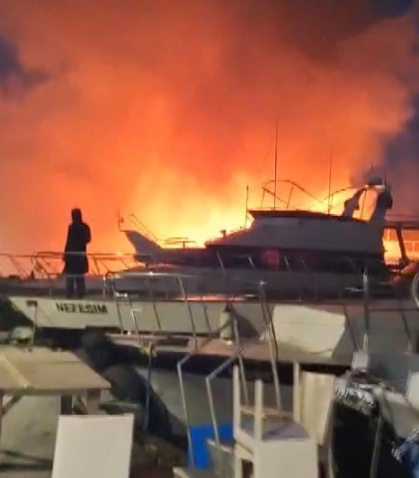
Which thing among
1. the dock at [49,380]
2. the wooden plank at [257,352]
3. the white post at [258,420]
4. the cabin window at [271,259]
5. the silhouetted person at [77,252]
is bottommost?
the white post at [258,420]

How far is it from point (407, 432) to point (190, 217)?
5.60 m

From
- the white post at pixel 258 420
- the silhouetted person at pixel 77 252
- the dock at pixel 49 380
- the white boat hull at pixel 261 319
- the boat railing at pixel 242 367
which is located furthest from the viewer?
the silhouetted person at pixel 77 252

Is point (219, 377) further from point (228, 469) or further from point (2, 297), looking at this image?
point (2, 297)

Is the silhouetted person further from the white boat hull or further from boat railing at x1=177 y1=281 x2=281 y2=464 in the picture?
boat railing at x1=177 y1=281 x2=281 y2=464

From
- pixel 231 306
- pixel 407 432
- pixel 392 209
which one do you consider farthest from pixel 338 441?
pixel 392 209

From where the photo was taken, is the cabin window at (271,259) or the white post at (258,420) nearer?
the white post at (258,420)

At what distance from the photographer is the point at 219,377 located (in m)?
3.34

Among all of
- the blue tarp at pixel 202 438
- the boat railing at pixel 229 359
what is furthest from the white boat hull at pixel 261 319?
the blue tarp at pixel 202 438

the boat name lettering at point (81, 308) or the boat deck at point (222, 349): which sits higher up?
the boat name lettering at point (81, 308)

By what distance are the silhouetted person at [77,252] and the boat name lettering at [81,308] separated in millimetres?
205

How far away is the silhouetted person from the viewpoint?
5234 mm

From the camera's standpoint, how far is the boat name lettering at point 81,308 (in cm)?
484

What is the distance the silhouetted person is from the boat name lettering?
0.21 meters

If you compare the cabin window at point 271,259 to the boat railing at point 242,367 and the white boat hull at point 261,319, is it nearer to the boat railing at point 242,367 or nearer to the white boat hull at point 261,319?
the white boat hull at point 261,319
